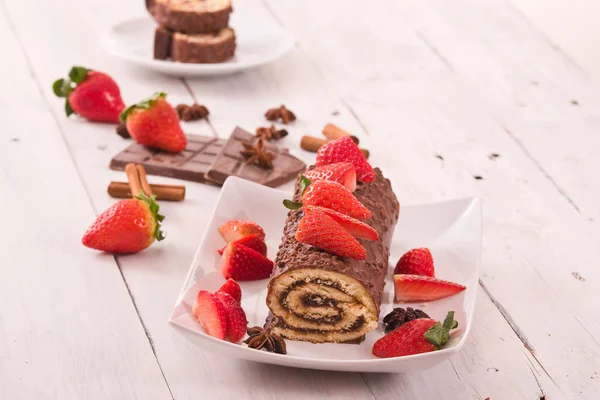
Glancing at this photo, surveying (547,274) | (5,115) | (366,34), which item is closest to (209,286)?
(547,274)

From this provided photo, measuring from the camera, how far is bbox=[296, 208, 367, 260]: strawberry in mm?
2002

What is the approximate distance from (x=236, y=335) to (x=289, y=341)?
0.12 meters

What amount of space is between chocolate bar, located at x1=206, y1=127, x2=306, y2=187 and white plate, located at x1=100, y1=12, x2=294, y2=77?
450 mm

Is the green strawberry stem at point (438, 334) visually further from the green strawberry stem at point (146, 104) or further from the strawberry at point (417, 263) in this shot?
the green strawberry stem at point (146, 104)

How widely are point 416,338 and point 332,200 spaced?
0.36m

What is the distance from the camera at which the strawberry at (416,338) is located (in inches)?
76.9

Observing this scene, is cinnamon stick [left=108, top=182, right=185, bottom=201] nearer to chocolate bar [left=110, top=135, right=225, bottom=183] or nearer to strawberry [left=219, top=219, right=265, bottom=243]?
chocolate bar [left=110, top=135, right=225, bottom=183]

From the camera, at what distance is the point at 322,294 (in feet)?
6.63

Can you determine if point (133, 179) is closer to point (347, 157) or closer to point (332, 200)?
point (347, 157)

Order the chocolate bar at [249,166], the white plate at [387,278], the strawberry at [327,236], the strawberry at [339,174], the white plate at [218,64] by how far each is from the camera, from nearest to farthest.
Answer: the white plate at [387,278]
the strawberry at [327,236]
the strawberry at [339,174]
the chocolate bar at [249,166]
the white plate at [218,64]

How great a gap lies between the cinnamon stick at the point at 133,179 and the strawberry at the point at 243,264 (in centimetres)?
47

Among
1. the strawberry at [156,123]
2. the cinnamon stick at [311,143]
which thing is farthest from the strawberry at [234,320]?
the cinnamon stick at [311,143]

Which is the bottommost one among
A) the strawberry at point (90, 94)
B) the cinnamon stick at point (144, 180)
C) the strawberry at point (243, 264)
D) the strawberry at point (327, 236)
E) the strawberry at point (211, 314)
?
the strawberry at point (90, 94)

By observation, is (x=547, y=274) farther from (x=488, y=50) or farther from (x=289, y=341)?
(x=488, y=50)
